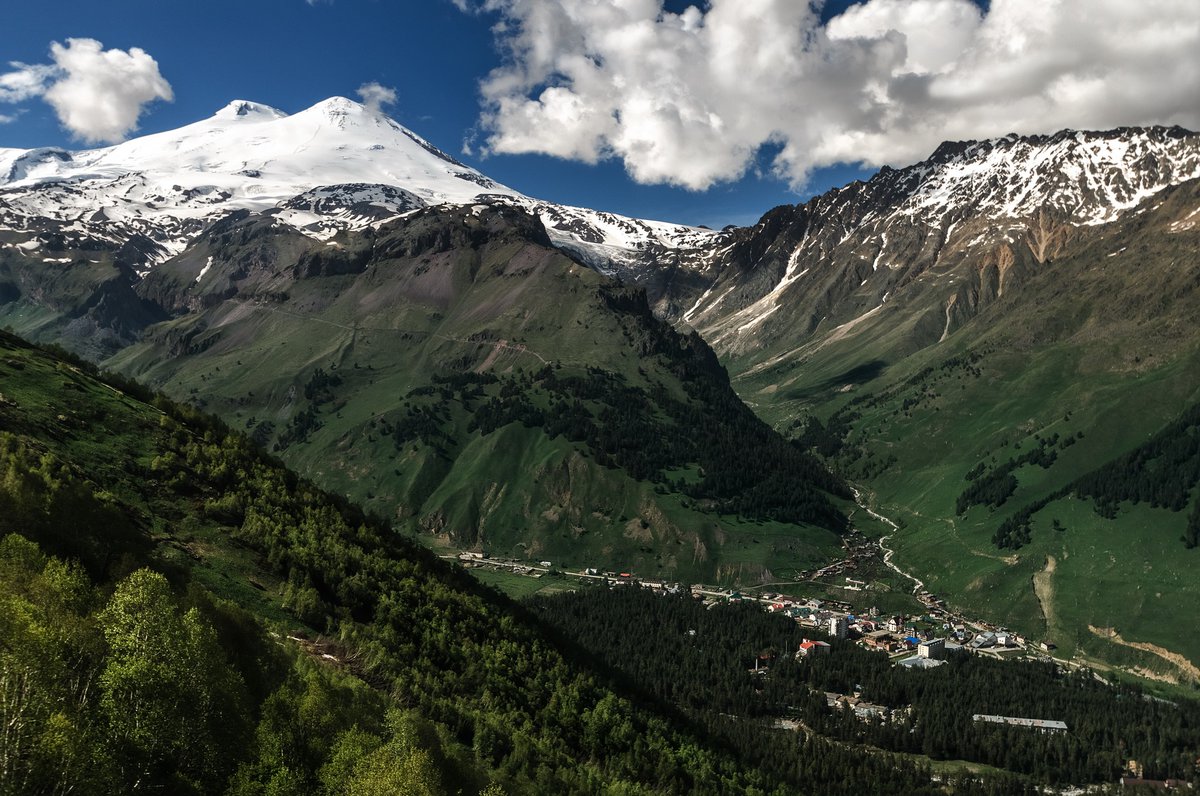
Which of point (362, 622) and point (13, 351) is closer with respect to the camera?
point (362, 622)

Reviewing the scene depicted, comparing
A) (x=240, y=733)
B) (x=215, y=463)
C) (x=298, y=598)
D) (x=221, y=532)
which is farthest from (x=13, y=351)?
(x=240, y=733)

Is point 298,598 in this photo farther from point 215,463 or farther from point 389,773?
point 389,773

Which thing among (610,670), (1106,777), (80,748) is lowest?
Result: (1106,777)

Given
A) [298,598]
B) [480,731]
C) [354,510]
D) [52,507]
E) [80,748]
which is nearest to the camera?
[80,748]

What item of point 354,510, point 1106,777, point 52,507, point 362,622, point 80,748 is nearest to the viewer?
point 80,748

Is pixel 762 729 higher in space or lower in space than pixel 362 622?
lower

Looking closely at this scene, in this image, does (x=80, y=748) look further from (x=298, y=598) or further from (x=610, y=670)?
(x=610, y=670)

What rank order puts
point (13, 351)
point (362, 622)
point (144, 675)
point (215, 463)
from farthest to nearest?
point (13, 351)
point (215, 463)
point (362, 622)
point (144, 675)

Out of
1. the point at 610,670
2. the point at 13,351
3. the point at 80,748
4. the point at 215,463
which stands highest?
the point at 13,351

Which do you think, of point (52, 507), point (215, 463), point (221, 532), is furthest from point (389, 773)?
point (215, 463)
